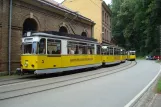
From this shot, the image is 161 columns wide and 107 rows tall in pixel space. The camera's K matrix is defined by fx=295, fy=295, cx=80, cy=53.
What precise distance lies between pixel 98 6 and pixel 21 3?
2794 centimetres

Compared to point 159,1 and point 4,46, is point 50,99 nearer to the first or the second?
point 4,46

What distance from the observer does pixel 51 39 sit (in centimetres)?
2034

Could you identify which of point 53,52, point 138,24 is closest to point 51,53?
point 53,52

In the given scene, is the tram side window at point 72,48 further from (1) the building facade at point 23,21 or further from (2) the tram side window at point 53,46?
(1) the building facade at point 23,21

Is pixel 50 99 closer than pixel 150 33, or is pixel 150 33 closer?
pixel 50 99

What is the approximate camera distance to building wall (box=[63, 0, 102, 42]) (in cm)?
5079

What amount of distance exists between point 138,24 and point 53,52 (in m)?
45.4

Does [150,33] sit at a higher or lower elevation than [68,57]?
higher

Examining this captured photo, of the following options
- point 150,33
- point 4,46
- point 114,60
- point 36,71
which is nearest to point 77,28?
point 114,60

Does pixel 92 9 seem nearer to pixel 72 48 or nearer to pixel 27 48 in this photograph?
pixel 72 48

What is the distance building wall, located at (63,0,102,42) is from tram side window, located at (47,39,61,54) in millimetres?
29514

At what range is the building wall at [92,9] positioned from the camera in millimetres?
50787

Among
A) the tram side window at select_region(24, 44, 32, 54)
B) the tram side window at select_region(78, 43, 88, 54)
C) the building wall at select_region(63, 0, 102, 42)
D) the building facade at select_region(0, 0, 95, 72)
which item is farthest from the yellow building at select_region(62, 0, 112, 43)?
the tram side window at select_region(24, 44, 32, 54)

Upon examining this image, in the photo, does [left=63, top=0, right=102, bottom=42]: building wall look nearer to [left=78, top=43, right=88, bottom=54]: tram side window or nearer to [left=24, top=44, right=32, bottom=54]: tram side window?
[left=78, top=43, right=88, bottom=54]: tram side window
